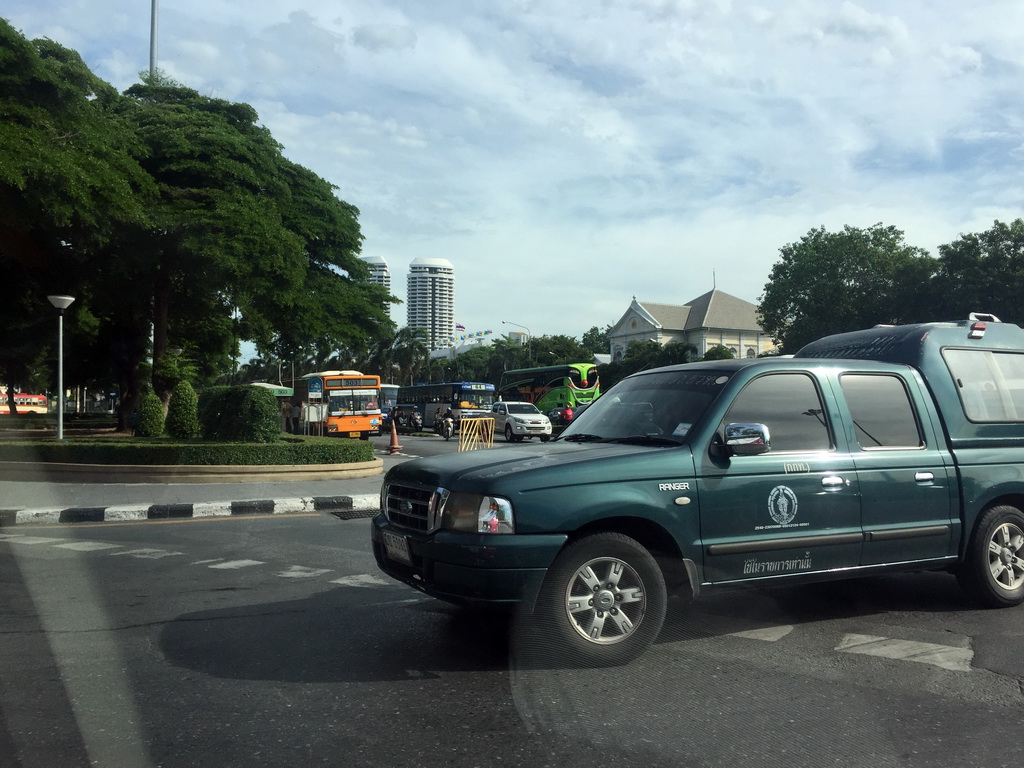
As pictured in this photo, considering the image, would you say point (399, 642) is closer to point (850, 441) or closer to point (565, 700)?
point (565, 700)

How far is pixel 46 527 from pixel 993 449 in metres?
9.98

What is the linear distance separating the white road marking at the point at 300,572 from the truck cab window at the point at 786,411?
3.82 meters

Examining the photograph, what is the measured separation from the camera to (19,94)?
15.7 m

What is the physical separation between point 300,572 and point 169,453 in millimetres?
8496

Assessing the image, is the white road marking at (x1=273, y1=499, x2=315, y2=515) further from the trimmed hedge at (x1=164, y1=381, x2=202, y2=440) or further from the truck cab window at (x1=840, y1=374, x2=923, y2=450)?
the truck cab window at (x1=840, y1=374, x2=923, y2=450)

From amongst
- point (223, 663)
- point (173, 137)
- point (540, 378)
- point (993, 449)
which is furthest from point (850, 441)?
point (540, 378)

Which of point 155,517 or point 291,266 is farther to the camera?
point 291,266

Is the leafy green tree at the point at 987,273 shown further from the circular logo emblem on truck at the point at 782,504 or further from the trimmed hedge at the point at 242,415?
the circular logo emblem on truck at the point at 782,504

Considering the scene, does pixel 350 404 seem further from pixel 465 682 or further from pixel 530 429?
pixel 465 682

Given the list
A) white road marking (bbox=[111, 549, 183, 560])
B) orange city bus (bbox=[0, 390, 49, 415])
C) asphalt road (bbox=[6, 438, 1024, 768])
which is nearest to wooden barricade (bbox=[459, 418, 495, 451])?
white road marking (bbox=[111, 549, 183, 560])

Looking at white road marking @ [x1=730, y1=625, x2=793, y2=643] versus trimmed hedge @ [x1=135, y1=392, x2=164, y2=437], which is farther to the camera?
trimmed hedge @ [x1=135, y1=392, x2=164, y2=437]

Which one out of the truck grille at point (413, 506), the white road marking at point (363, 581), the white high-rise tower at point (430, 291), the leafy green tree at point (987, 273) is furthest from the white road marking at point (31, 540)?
the white high-rise tower at point (430, 291)

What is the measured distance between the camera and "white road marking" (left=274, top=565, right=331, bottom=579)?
7.06m

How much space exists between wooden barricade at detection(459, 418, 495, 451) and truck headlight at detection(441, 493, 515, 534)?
54.6ft
